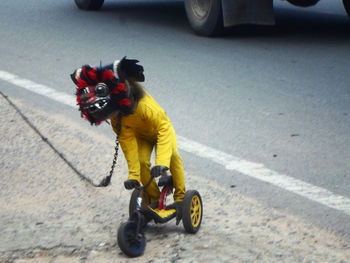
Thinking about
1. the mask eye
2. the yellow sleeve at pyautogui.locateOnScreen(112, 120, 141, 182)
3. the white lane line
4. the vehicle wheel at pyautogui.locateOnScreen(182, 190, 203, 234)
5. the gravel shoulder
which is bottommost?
the white lane line

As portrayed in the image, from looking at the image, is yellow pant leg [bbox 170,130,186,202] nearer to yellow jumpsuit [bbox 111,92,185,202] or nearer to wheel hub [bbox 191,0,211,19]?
yellow jumpsuit [bbox 111,92,185,202]

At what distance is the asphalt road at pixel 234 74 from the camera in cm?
534

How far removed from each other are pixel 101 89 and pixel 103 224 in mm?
987

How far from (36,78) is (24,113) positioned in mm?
1419

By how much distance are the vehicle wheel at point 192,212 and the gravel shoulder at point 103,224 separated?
64mm

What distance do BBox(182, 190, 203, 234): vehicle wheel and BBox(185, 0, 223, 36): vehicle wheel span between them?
5967 mm

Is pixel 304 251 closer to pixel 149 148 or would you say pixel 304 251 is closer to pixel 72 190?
pixel 149 148

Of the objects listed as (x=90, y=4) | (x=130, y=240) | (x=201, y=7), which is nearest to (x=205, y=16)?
(x=201, y=7)

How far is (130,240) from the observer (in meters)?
3.77

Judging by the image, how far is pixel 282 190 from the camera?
4.86 m

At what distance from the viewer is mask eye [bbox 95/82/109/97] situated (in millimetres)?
3689

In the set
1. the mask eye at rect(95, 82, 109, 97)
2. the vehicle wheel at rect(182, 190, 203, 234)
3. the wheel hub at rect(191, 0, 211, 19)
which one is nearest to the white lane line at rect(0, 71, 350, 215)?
the vehicle wheel at rect(182, 190, 203, 234)

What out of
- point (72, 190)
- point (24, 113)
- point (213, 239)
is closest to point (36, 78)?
point (24, 113)

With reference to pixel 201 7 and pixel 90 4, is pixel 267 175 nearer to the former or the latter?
pixel 201 7
